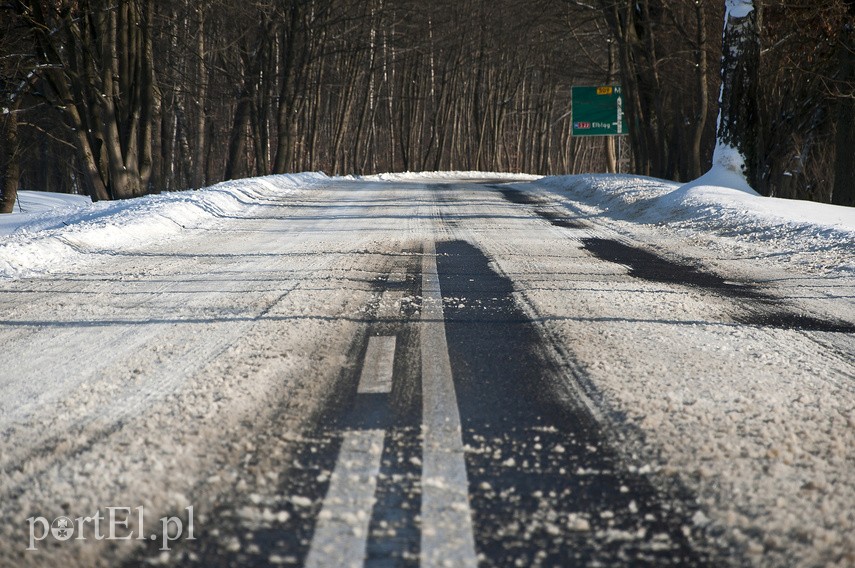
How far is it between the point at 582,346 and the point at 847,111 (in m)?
14.2

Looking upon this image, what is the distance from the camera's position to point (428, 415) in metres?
3.36

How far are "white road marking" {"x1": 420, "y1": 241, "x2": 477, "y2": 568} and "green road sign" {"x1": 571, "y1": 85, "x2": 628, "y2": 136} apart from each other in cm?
2782

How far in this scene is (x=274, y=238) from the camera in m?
10.2

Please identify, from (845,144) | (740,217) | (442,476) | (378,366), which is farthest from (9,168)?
(442,476)

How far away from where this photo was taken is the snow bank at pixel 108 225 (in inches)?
309

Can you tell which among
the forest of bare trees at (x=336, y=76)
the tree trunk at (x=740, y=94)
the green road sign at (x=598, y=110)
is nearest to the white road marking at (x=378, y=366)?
the tree trunk at (x=740, y=94)

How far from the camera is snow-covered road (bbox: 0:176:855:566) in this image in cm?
231

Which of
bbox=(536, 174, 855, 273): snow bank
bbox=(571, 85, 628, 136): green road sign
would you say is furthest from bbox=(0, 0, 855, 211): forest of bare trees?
bbox=(536, 174, 855, 273): snow bank

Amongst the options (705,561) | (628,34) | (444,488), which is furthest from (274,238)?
(628,34)

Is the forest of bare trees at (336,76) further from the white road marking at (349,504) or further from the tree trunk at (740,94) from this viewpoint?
the white road marking at (349,504)

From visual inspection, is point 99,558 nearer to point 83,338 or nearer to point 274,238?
point 83,338

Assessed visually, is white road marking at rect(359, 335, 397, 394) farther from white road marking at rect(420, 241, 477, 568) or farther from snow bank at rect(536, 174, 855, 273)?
snow bank at rect(536, 174, 855, 273)

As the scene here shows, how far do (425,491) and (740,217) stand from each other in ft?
A: 32.8

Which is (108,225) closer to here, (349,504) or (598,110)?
(349,504)
